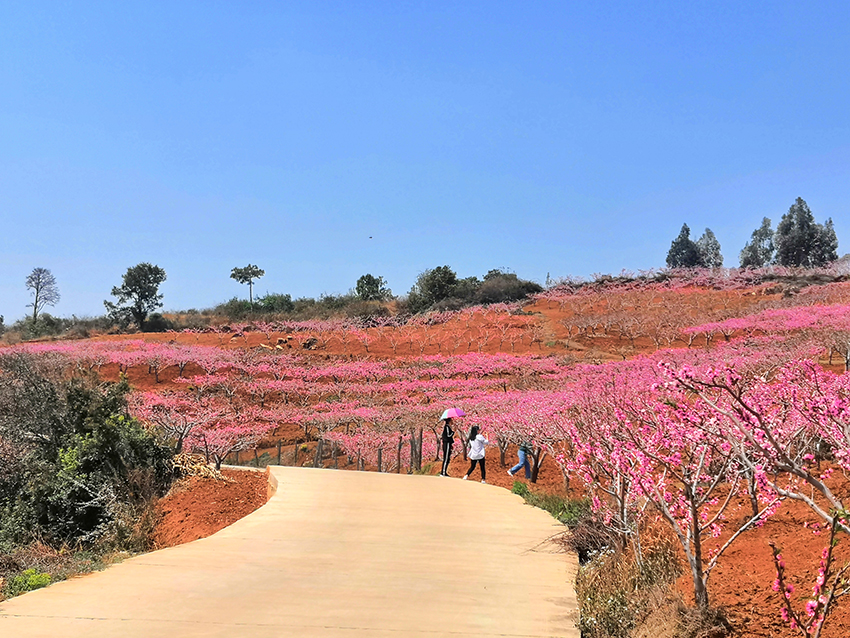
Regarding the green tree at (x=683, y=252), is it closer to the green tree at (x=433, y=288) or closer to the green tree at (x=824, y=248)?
the green tree at (x=824, y=248)

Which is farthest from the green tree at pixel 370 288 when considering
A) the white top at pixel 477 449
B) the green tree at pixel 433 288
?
the white top at pixel 477 449

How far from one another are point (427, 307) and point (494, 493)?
4367cm

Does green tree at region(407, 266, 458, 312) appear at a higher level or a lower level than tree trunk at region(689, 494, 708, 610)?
higher

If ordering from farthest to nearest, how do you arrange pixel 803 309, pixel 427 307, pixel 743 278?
pixel 427 307 → pixel 743 278 → pixel 803 309

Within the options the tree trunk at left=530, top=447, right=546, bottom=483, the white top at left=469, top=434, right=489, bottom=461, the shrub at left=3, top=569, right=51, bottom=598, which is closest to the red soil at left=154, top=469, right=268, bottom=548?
the shrub at left=3, top=569, right=51, bottom=598

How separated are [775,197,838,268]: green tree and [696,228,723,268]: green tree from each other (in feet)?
39.7

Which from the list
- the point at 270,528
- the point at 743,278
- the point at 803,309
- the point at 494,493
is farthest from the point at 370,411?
the point at 743,278

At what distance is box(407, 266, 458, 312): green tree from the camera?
5662 cm

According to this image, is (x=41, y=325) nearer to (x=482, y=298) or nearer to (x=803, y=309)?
(x=482, y=298)

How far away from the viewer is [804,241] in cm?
6247

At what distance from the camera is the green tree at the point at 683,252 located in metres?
74.9

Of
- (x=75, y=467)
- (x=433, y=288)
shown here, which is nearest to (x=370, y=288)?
(x=433, y=288)

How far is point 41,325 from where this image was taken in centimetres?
5331

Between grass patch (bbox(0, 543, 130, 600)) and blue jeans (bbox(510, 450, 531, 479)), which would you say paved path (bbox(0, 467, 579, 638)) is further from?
blue jeans (bbox(510, 450, 531, 479))
